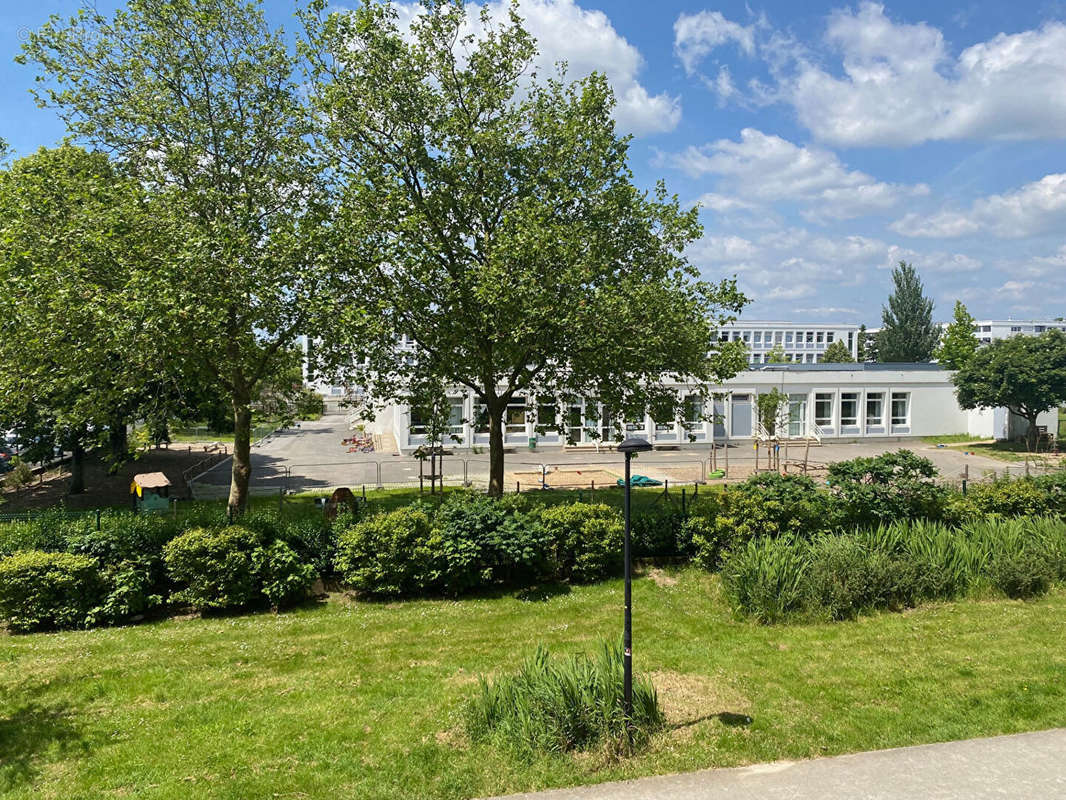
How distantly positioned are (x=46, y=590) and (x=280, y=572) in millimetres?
3525

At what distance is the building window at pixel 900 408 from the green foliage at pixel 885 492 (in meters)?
34.6

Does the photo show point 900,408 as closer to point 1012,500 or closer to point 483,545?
point 1012,500

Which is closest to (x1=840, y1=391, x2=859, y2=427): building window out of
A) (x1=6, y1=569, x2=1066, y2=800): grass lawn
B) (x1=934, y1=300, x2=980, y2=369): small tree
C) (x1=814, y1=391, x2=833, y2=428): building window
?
(x1=814, y1=391, x2=833, y2=428): building window

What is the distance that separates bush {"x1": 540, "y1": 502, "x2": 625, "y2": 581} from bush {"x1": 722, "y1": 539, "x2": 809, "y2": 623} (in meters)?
2.39

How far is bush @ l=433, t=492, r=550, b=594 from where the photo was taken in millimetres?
12031

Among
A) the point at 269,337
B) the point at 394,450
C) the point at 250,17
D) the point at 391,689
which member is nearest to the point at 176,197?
the point at 269,337

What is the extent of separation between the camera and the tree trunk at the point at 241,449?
53.8 feet

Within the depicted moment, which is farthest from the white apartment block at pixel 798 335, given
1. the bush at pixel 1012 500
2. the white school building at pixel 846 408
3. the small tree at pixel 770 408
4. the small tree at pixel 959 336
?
the bush at pixel 1012 500

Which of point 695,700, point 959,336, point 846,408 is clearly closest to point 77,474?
point 695,700

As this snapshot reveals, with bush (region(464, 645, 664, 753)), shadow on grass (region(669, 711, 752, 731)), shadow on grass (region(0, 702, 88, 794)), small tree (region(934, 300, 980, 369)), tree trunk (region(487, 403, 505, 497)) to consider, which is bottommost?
shadow on grass (region(0, 702, 88, 794))

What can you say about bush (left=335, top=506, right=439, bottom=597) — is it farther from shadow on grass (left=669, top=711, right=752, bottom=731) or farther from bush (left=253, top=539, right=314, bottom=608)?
shadow on grass (left=669, top=711, right=752, bottom=731)

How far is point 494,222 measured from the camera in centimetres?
1573

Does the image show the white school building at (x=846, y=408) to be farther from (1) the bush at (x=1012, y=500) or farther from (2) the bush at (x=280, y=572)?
(2) the bush at (x=280, y=572)

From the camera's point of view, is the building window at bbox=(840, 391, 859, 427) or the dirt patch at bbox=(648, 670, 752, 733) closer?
the dirt patch at bbox=(648, 670, 752, 733)
